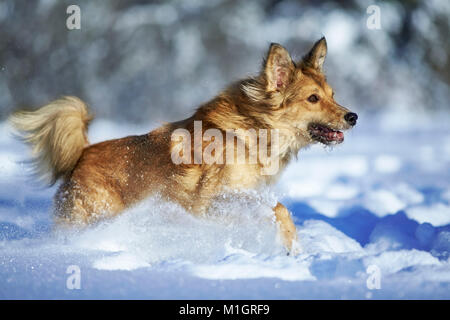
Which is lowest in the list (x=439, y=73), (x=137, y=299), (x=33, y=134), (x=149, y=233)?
(x=137, y=299)

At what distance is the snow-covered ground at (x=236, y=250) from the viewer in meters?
3.45

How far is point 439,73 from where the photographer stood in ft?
32.6

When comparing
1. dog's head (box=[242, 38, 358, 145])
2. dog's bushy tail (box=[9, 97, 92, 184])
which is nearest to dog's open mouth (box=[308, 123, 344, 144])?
dog's head (box=[242, 38, 358, 145])

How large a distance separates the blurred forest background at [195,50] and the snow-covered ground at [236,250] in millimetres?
3698

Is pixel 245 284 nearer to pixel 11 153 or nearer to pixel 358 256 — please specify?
pixel 358 256

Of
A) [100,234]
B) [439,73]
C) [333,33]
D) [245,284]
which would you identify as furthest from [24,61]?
[245,284]

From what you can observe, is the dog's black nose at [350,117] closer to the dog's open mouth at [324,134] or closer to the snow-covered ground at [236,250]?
the dog's open mouth at [324,134]

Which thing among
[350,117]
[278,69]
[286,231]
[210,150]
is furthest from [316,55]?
[286,231]

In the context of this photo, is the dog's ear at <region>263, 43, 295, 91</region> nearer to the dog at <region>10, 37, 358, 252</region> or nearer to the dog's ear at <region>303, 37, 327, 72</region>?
the dog at <region>10, 37, 358, 252</region>

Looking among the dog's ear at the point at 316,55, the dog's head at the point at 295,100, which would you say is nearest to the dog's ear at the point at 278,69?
the dog's head at the point at 295,100

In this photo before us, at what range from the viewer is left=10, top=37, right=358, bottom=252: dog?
434 centimetres

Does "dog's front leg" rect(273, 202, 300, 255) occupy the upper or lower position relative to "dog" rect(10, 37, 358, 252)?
lower

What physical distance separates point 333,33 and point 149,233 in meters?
6.87

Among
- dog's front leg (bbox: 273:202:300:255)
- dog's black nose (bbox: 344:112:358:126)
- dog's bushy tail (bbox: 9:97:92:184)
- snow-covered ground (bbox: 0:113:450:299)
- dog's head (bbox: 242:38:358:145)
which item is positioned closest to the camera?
snow-covered ground (bbox: 0:113:450:299)
